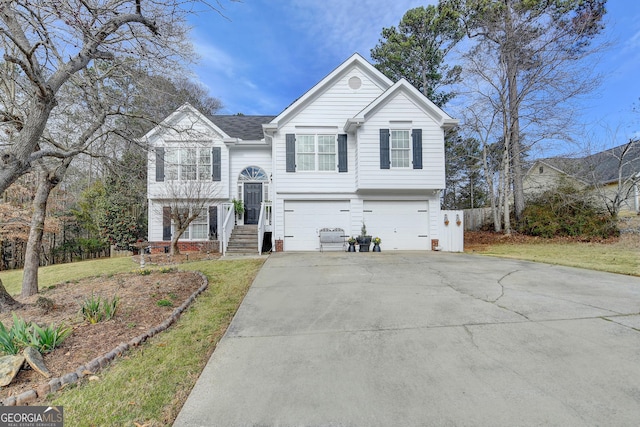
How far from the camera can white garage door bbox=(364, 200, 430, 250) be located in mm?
12680

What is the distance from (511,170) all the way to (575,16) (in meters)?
8.45

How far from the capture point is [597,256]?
9.88 metres

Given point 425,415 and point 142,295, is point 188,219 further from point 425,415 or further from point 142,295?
point 425,415

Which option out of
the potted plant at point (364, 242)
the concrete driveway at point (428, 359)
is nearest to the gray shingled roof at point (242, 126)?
the potted plant at point (364, 242)

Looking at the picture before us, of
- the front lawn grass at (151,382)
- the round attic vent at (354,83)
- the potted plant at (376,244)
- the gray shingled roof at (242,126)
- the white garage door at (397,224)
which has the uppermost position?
the round attic vent at (354,83)

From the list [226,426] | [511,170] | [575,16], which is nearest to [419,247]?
[511,170]

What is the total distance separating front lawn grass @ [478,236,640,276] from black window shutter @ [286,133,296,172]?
8862mm

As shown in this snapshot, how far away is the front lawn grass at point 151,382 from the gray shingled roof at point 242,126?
453 inches

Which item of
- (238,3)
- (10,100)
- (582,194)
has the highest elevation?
(238,3)

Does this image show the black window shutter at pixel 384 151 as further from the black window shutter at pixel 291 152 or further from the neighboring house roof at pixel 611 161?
the neighboring house roof at pixel 611 161

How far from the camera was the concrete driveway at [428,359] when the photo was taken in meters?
2.28

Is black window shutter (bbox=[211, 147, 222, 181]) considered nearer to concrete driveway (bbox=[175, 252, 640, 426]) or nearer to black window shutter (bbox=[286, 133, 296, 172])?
black window shutter (bbox=[286, 133, 296, 172])

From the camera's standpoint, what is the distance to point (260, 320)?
14.1 ft

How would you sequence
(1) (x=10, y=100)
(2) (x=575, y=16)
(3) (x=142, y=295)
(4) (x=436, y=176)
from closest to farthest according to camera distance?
(3) (x=142, y=295) < (1) (x=10, y=100) < (4) (x=436, y=176) < (2) (x=575, y=16)
